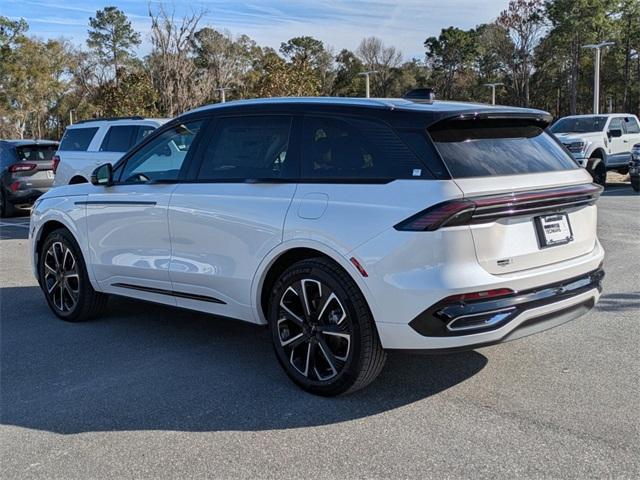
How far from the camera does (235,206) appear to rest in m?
4.62

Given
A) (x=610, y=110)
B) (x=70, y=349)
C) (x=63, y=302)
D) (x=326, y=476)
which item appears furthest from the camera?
(x=610, y=110)

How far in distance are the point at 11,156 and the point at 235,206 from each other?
1175cm

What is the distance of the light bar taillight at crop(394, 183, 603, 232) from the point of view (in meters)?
3.60

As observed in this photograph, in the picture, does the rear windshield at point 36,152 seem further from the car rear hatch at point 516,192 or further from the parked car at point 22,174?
the car rear hatch at point 516,192

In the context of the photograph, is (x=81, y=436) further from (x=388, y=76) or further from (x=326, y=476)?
(x=388, y=76)

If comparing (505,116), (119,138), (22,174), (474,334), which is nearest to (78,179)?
(119,138)

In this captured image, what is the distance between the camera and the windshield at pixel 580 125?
19.0m

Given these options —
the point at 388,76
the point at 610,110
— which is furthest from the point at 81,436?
the point at 388,76

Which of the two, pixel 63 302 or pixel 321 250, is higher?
pixel 321 250

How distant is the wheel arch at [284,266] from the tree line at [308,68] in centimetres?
3193

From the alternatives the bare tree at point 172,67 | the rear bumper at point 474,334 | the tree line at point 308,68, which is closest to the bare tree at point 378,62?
the tree line at point 308,68

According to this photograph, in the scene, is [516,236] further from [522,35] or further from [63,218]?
[522,35]

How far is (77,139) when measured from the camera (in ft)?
43.3

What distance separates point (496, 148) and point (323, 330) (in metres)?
1.54
